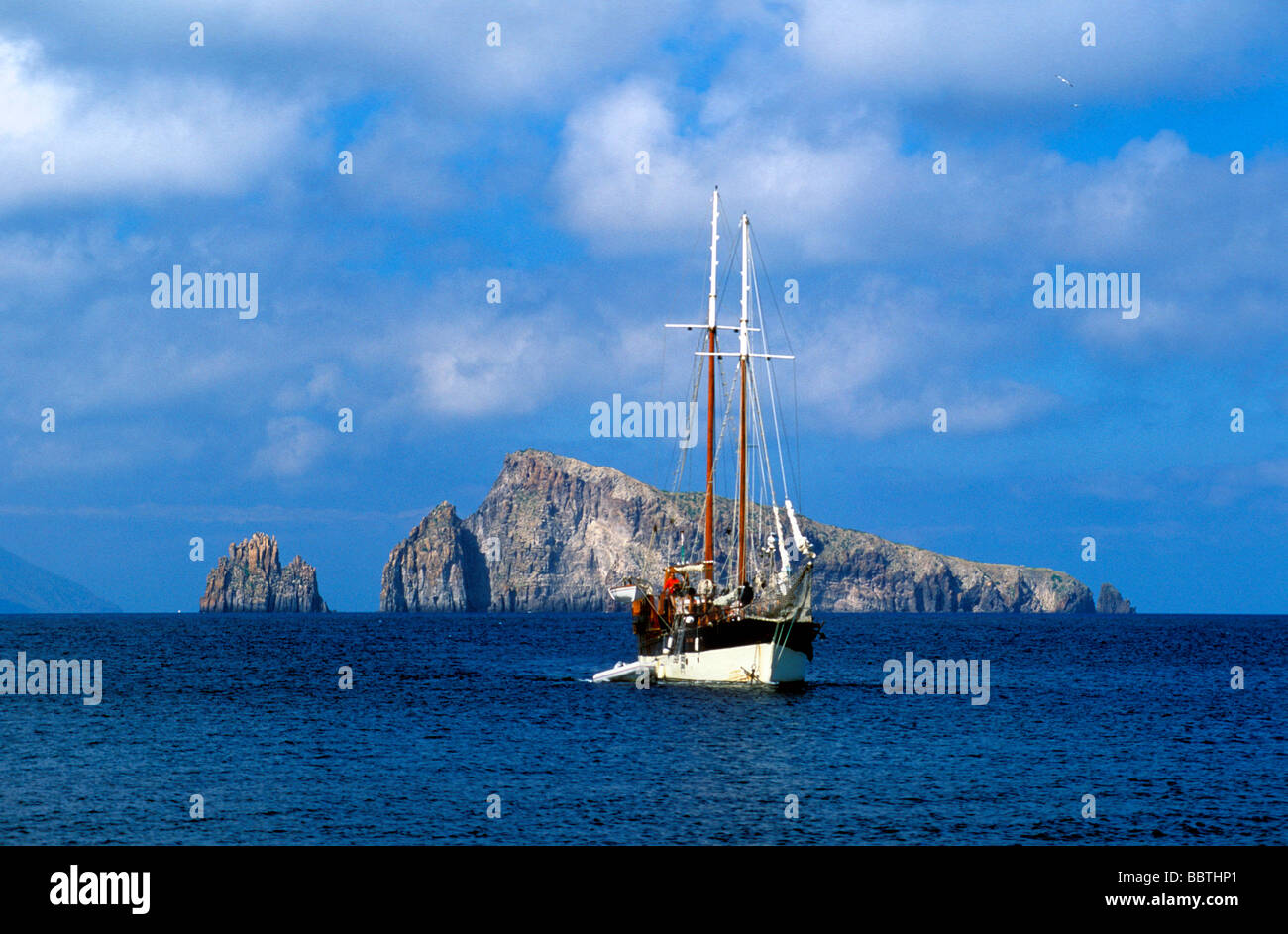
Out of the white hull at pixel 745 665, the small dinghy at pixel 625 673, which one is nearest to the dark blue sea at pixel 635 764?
the white hull at pixel 745 665

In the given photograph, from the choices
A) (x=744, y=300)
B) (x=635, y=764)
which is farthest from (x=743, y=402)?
(x=635, y=764)

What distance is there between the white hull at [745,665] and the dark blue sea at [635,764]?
77cm

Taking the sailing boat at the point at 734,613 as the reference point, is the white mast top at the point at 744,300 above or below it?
above

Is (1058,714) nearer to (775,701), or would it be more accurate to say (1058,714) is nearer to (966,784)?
(775,701)

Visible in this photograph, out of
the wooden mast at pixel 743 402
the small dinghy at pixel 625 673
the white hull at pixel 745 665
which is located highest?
the wooden mast at pixel 743 402

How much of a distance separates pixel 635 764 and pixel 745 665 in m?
24.5

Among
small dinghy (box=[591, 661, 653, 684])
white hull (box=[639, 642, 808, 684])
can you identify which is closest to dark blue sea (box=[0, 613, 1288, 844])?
white hull (box=[639, 642, 808, 684])

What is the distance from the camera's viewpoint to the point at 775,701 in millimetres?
60562

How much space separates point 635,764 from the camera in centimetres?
4088

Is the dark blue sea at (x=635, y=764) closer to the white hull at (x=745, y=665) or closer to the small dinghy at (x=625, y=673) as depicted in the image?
the white hull at (x=745, y=665)

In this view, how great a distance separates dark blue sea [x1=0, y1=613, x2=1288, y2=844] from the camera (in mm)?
30672

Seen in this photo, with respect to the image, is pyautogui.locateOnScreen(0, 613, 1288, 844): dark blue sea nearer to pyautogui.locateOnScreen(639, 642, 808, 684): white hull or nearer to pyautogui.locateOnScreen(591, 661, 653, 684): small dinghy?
pyautogui.locateOnScreen(639, 642, 808, 684): white hull

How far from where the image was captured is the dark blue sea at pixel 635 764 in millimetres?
30672

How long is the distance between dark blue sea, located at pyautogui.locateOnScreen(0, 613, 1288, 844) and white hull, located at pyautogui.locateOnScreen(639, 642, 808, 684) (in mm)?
774
